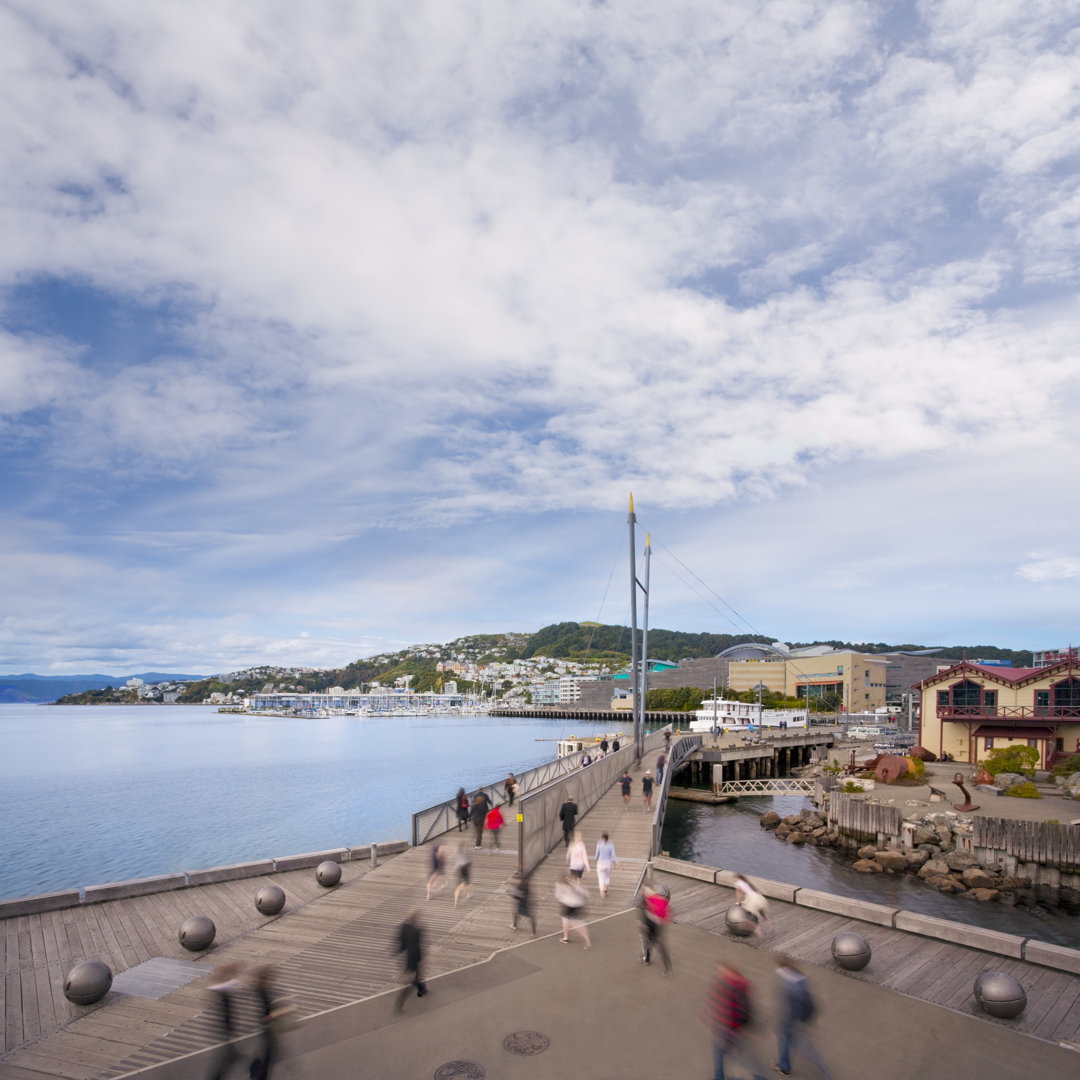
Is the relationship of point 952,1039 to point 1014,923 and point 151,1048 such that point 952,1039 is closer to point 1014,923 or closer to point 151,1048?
point 151,1048

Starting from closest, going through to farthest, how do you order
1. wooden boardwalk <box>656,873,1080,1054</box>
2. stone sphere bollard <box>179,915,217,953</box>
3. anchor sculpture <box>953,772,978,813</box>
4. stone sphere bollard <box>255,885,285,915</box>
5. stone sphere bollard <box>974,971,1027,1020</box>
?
1. stone sphere bollard <box>974,971,1027,1020</box>
2. wooden boardwalk <box>656,873,1080,1054</box>
3. stone sphere bollard <box>179,915,217,953</box>
4. stone sphere bollard <box>255,885,285,915</box>
5. anchor sculpture <box>953,772,978,813</box>

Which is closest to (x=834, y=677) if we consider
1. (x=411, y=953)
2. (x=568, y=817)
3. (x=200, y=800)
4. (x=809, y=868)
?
(x=809, y=868)

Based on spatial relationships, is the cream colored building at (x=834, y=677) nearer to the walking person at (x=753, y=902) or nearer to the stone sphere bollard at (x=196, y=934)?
the walking person at (x=753, y=902)

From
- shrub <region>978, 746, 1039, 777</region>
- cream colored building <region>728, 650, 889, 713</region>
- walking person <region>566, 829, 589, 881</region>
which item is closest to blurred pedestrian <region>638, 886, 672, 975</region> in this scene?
walking person <region>566, 829, 589, 881</region>

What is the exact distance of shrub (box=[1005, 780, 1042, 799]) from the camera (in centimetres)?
3550

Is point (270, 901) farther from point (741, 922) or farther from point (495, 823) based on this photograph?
point (741, 922)

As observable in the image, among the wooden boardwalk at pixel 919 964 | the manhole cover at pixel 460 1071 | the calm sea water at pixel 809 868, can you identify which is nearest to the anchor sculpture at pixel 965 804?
the calm sea water at pixel 809 868

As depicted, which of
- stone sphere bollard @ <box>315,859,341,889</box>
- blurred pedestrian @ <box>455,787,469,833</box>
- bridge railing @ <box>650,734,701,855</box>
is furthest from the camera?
bridge railing @ <box>650,734,701,855</box>

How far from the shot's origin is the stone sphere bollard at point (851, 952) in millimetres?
11984

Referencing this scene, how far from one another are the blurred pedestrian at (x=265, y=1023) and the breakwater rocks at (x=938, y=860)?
90.4ft

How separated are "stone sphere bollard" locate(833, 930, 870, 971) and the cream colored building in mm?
127299

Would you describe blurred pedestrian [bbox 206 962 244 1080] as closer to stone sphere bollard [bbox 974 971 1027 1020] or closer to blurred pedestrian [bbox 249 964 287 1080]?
blurred pedestrian [bbox 249 964 287 1080]

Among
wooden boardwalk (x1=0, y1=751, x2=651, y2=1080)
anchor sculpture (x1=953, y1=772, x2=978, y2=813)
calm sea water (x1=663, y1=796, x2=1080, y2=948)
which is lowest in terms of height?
calm sea water (x1=663, y1=796, x2=1080, y2=948)

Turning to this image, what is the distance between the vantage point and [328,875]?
→ 57.1 feet
